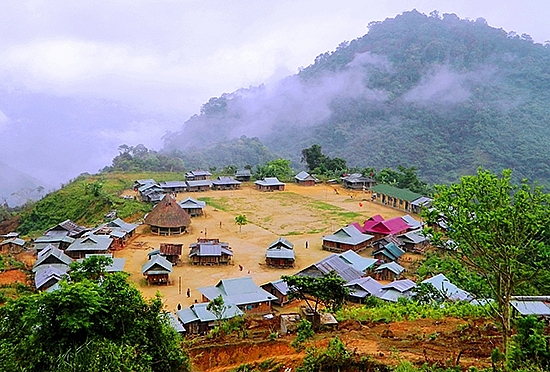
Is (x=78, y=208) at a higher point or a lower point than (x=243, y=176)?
lower

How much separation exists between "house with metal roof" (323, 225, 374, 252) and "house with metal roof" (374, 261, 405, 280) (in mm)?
5799

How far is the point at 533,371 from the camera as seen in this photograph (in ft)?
20.9

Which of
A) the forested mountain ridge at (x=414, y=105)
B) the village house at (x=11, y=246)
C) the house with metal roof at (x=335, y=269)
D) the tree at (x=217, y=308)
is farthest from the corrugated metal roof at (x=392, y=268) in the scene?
the forested mountain ridge at (x=414, y=105)

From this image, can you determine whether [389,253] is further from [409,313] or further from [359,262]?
[409,313]

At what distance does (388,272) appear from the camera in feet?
88.8

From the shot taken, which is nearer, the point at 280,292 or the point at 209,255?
the point at 280,292

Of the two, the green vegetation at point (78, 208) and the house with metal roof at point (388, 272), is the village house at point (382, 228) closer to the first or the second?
the house with metal roof at point (388, 272)

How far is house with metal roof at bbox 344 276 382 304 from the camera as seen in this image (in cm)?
2220

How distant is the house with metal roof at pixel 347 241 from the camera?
1307 inches

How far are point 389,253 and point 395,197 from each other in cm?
2038

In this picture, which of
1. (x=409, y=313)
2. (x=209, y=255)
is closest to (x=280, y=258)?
(x=209, y=255)

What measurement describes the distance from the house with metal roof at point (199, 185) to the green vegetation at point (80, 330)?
50837 millimetres

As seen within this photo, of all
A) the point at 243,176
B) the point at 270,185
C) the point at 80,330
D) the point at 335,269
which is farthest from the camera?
the point at 243,176

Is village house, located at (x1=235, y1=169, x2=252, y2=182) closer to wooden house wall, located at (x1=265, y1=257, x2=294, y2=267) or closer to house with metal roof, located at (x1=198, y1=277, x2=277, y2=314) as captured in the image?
wooden house wall, located at (x1=265, y1=257, x2=294, y2=267)
